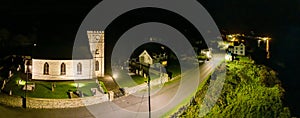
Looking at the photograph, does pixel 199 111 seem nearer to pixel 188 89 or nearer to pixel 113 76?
pixel 188 89

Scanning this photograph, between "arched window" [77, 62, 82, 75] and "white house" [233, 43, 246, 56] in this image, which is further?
"arched window" [77, 62, 82, 75]

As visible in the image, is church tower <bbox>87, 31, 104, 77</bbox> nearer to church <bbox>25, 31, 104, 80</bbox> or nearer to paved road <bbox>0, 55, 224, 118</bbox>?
church <bbox>25, 31, 104, 80</bbox>

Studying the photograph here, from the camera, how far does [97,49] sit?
22.4 m

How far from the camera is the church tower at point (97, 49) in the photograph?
72.4 feet

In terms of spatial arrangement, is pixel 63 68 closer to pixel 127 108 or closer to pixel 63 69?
pixel 63 69

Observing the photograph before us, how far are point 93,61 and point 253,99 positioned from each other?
11.8m

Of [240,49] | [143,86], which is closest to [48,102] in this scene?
[143,86]

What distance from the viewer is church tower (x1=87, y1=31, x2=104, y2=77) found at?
22.1 metres

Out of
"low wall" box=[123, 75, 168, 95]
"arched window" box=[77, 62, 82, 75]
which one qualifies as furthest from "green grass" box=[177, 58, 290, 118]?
"arched window" box=[77, 62, 82, 75]

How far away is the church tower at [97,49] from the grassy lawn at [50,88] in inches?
61.5

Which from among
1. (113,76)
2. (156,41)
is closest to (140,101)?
(113,76)

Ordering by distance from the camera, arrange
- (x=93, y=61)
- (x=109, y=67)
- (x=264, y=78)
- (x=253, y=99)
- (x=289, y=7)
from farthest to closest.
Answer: (x=109, y=67)
(x=93, y=61)
(x=289, y=7)
(x=264, y=78)
(x=253, y=99)

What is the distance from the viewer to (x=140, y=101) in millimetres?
17312

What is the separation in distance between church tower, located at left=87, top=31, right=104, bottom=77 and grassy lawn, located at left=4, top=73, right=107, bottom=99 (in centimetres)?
156
